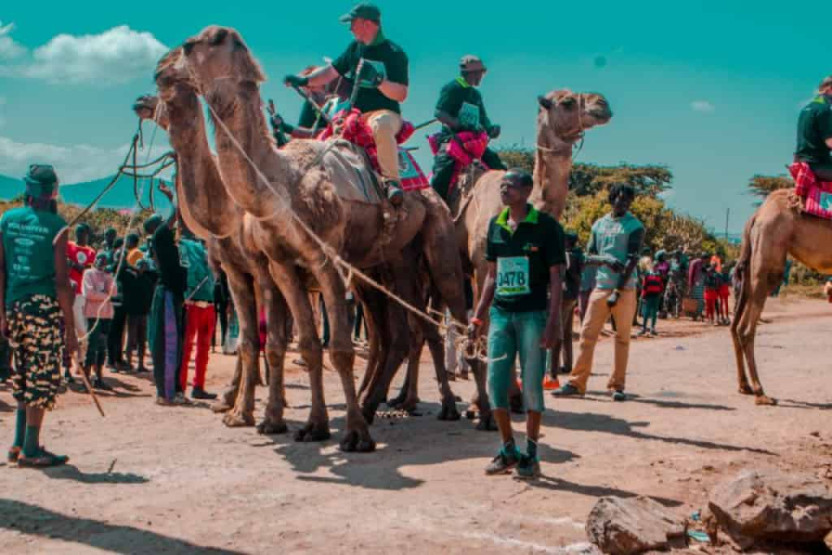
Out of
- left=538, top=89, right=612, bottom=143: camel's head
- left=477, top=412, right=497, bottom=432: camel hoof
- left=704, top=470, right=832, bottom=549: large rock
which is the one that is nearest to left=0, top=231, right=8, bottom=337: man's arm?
left=477, top=412, right=497, bottom=432: camel hoof

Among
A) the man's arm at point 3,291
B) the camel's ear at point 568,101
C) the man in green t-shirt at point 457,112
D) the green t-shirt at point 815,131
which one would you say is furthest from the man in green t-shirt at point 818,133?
the man's arm at point 3,291

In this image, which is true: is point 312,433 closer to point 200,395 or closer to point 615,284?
point 200,395

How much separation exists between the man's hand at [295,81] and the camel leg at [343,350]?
2.31m

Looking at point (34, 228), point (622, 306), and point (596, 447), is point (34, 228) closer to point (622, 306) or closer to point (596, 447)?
point (596, 447)

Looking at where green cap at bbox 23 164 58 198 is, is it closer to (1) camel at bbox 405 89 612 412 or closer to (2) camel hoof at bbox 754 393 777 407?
(1) camel at bbox 405 89 612 412

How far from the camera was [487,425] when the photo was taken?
29.7 ft

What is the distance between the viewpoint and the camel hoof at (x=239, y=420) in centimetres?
920

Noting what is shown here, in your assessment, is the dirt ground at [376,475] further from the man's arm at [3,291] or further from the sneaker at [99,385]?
Answer: the man's arm at [3,291]

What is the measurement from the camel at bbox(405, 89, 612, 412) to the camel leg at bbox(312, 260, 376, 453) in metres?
2.23

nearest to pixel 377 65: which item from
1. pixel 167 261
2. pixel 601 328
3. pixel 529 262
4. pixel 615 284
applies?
pixel 529 262

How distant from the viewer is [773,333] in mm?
23359

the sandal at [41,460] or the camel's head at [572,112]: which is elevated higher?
the camel's head at [572,112]

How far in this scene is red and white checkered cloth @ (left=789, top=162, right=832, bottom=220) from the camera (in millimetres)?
10930


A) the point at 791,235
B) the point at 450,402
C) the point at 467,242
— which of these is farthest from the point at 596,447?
the point at 791,235
